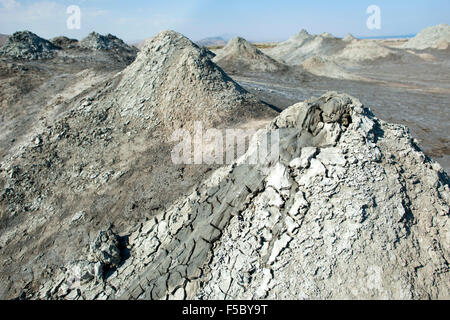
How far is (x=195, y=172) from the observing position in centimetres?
891

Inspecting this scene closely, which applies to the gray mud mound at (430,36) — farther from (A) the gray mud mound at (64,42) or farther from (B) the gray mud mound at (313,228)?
(A) the gray mud mound at (64,42)

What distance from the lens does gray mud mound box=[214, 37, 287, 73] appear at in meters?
30.5

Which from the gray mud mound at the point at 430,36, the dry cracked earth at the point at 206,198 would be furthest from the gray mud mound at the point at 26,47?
the gray mud mound at the point at 430,36

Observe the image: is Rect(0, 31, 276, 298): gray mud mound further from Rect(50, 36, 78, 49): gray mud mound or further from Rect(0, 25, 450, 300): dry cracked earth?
Rect(50, 36, 78, 49): gray mud mound

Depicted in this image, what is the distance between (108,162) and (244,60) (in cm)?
2583

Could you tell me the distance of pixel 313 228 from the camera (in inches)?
203

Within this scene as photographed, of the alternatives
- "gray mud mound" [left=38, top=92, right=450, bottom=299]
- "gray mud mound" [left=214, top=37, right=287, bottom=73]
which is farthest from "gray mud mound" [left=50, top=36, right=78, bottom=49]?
"gray mud mound" [left=38, top=92, right=450, bottom=299]

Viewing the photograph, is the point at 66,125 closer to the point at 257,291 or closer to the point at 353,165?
the point at 257,291

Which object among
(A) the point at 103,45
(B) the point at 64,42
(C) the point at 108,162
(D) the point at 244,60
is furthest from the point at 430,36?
(C) the point at 108,162

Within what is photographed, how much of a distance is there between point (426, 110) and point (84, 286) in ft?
77.2

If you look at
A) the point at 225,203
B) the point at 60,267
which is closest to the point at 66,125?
the point at 60,267

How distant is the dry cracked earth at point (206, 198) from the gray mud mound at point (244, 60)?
18.6 meters

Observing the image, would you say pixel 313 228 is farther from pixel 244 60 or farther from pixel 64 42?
pixel 244 60

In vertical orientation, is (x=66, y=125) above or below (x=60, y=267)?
above
